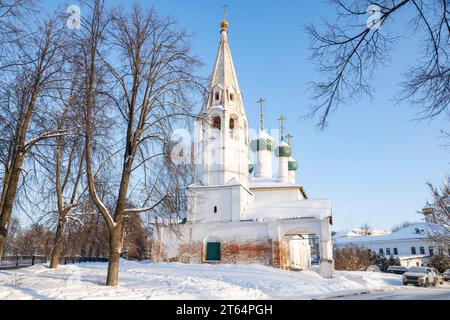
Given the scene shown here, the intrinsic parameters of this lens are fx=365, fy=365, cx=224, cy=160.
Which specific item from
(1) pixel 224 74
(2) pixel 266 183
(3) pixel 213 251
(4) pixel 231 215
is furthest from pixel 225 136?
(2) pixel 266 183

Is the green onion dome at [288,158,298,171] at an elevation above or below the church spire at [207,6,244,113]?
below

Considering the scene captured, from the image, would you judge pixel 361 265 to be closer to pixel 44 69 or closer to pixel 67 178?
pixel 67 178

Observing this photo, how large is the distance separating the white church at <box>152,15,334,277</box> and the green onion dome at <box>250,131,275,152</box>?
9.72 m

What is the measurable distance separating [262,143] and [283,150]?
9.66 ft

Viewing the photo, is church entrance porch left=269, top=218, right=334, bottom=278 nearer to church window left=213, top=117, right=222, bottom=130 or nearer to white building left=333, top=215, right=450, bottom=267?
church window left=213, top=117, right=222, bottom=130

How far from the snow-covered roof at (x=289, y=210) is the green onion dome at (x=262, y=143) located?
443 inches

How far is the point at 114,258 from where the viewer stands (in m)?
11.0

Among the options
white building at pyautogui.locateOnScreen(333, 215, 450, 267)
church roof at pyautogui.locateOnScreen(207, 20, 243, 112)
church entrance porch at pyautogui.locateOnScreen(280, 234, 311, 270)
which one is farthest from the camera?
white building at pyautogui.locateOnScreen(333, 215, 450, 267)

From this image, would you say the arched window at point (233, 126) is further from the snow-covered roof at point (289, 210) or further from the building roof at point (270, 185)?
the building roof at point (270, 185)

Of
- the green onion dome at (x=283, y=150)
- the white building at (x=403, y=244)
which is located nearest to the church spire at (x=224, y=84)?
the green onion dome at (x=283, y=150)

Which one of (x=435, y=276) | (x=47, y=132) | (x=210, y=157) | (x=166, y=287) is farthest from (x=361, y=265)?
(x=47, y=132)

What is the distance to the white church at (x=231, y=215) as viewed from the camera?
81.0 ft

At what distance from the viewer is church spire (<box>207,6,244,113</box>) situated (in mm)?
27797

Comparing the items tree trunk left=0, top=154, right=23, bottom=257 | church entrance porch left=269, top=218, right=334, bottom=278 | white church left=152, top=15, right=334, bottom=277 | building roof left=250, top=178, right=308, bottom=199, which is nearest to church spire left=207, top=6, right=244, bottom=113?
white church left=152, top=15, right=334, bottom=277
